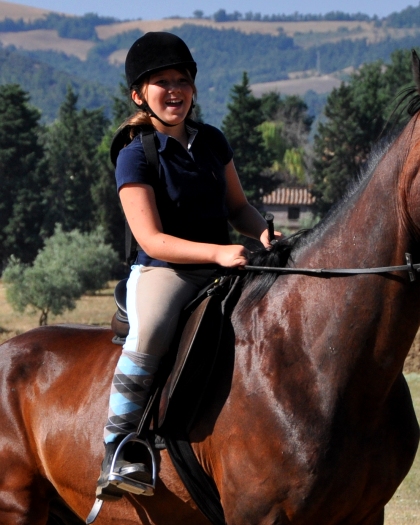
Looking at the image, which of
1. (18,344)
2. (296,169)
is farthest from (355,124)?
(18,344)

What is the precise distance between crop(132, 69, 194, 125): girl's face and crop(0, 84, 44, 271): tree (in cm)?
5573

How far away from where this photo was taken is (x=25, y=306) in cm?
4328

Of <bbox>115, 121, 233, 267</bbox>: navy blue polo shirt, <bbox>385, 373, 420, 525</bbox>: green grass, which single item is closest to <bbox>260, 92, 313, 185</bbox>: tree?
<bbox>385, 373, 420, 525</bbox>: green grass

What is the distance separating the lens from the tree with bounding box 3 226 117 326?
42969 mm

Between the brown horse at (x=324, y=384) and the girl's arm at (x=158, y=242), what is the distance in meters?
0.23

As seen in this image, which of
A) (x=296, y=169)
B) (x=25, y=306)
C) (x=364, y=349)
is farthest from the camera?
(x=296, y=169)

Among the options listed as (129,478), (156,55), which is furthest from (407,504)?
(156,55)

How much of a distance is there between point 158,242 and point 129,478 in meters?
1.03

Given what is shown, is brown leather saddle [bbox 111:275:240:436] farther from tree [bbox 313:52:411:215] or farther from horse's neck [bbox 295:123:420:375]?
tree [bbox 313:52:411:215]

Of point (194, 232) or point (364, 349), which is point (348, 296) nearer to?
point (364, 349)

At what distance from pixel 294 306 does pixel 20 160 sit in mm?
61717

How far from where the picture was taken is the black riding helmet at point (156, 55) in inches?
154

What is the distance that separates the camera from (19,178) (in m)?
62.7

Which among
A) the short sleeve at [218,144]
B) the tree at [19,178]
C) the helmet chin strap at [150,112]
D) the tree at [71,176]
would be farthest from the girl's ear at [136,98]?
the tree at [71,176]
